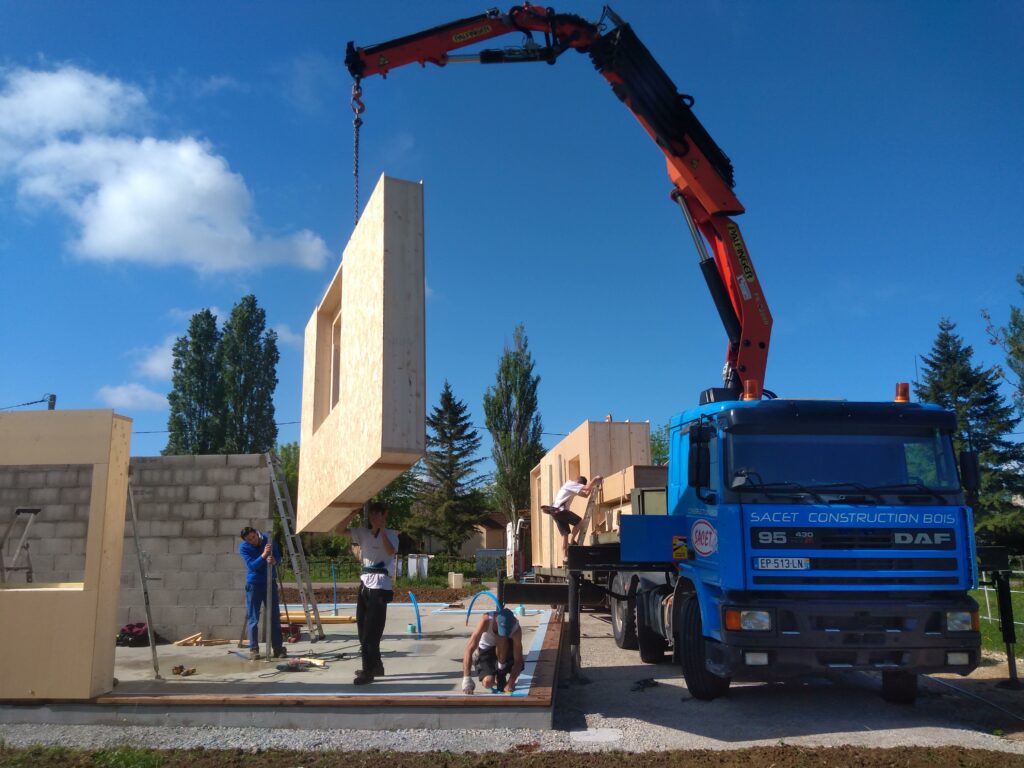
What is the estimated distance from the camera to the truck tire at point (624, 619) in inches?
384

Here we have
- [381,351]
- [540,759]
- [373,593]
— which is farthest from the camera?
[373,593]

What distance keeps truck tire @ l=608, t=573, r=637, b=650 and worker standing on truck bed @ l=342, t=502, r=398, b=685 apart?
3791mm

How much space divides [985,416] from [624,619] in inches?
1117

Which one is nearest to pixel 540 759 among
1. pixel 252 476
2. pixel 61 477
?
pixel 252 476

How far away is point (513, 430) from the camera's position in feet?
123

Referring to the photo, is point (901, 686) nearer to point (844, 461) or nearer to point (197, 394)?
point (844, 461)

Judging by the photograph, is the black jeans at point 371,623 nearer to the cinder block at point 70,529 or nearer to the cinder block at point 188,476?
the cinder block at point 188,476

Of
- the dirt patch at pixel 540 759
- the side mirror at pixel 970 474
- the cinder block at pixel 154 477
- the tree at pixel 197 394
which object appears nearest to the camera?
the dirt patch at pixel 540 759

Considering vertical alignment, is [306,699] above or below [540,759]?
above

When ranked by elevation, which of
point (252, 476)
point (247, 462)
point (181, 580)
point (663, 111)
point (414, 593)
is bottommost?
point (414, 593)

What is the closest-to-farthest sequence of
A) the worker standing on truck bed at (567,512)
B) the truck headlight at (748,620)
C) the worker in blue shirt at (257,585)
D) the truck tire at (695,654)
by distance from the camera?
the truck headlight at (748,620) → the truck tire at (695,654) → the worker in blue shirt at (257,585) → the worker standing on truck bed at (567,512)

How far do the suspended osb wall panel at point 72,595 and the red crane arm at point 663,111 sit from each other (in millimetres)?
4889

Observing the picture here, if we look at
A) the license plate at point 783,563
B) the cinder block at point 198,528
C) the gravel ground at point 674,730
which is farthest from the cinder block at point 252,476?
the license plate at point 783,563

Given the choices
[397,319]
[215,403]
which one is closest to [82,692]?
[397,319]
